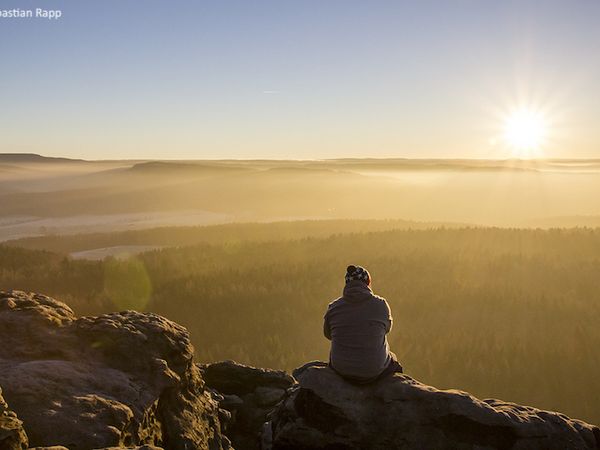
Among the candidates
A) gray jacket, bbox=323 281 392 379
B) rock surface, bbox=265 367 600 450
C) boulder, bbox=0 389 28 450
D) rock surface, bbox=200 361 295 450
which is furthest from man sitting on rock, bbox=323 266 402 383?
boulder, bbox=0 389 28 450

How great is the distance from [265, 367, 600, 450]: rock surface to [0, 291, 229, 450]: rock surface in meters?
1.59

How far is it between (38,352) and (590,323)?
16.2m

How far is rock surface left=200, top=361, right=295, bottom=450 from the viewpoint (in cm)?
1096

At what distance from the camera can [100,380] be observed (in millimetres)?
7844

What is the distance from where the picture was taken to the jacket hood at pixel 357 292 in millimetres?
8039

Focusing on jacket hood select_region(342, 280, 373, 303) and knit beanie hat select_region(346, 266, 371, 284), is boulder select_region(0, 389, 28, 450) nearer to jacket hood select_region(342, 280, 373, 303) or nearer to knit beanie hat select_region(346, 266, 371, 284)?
jacket hood select_region(342, 280, 373, 303)

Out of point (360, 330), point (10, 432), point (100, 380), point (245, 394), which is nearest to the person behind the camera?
point (10, 432)

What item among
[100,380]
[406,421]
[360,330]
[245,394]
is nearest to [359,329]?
[360,330]

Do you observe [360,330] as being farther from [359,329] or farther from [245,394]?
[245,394]

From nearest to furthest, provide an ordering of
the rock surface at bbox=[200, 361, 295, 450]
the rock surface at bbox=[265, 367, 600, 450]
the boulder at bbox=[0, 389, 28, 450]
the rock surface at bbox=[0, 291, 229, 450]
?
the boulder at bbox=[0, 389, 28, 450]
the rock surface at bbox=[0, 291, 229, 450]
the rock surface at bbox=[265, 367, 600, 450]
the rock surface at bbox=[200, 361, 295, 450]

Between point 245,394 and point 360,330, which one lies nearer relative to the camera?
point 360,330

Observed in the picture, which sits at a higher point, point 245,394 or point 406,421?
point 406,421

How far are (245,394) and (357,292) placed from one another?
16.2ft

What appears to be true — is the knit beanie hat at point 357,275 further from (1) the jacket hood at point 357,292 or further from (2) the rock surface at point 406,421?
(2) the rock surface at point 406,421
